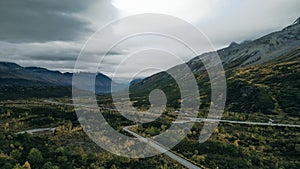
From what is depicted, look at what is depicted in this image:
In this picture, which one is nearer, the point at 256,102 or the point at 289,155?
the point at 289,155

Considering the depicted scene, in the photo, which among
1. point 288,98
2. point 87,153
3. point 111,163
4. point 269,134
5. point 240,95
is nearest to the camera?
point 111,163

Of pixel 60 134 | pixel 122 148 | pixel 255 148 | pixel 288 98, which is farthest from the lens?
pixel 288 98

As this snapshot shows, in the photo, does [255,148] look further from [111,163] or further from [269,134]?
[111,163]

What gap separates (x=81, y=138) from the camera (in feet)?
236

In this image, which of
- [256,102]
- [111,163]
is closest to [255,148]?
[111,163]

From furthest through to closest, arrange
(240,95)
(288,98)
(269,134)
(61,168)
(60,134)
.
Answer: (240,95)
(288,98)
(269,134)
(60,134)
(61,168)

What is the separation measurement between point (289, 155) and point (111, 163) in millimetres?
41741

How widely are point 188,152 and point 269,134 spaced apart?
120ft

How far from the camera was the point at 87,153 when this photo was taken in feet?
181

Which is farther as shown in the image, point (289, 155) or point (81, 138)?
point (81, 138)

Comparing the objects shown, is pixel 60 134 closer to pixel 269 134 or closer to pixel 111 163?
pixel 111 163

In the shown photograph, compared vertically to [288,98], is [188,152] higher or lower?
lower

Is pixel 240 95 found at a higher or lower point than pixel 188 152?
higher

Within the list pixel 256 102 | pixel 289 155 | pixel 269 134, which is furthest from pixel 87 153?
pixel 256 102
